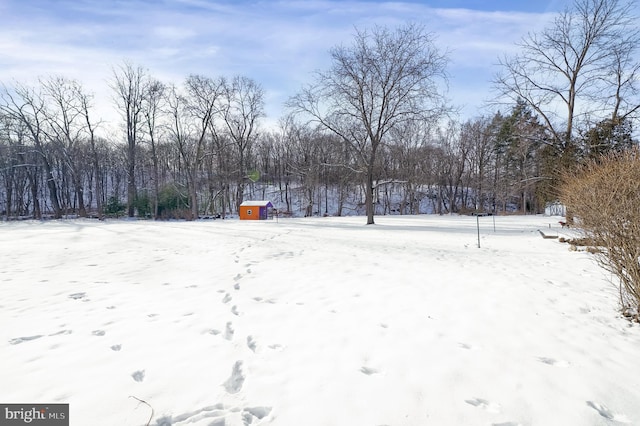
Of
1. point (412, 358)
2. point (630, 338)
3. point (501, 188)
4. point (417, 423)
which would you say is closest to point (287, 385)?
point (417, 423)

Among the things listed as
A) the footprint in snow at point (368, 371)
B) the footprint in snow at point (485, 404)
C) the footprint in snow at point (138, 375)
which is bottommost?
the footprint in snow at point (485, 404)

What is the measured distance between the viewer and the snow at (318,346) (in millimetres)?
2129

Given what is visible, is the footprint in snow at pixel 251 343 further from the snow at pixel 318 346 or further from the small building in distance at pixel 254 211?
the small building in distance at pixel 254 211

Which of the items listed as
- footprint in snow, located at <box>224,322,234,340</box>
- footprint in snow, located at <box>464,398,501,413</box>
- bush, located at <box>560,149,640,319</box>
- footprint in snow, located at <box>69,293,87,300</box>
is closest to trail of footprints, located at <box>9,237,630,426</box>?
footprint in snow, located at <box>464,398,501,413</box>

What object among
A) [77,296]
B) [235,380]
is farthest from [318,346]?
[77,296]

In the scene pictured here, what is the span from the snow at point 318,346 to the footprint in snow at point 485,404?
0.5 inches

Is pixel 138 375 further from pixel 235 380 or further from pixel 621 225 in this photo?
pixel 621 225

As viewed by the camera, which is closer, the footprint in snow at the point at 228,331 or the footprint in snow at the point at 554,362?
the footprint in snow at the point at 554,362

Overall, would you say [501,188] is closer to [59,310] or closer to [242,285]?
[242,285]

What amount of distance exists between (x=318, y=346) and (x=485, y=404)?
4.96ft

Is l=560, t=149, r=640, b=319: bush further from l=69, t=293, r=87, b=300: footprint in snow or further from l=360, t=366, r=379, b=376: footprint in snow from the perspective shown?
l=69, t=293, r=87, b=300: footprint in snow

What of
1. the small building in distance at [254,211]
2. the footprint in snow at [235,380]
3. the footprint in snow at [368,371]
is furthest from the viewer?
the small building in distance at [254,211]

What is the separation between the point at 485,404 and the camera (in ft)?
7.17

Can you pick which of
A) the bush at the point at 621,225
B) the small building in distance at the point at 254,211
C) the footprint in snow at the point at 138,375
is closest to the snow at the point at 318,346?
the footprint in snow at the point at 138,375
